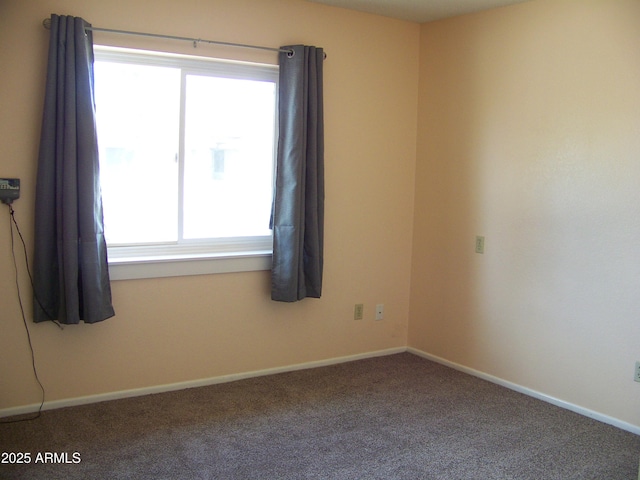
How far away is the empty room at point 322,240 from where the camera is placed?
3012mm

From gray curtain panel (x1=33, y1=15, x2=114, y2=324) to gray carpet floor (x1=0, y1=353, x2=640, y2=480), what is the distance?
1.97 feet

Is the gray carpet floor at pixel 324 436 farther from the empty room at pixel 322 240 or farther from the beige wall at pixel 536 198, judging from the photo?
the beige wall at pixel 536 198

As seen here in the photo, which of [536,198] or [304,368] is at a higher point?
[536,198]

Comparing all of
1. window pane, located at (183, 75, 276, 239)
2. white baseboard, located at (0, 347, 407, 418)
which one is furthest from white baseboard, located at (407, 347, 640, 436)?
window pane, located at (183, 75, 276, 239)

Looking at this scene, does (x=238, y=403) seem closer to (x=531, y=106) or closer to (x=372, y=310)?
(x=372, y=310)

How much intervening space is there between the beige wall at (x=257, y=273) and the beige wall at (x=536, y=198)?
0.26 metres

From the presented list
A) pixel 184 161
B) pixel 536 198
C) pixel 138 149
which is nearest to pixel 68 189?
pixel 138 149

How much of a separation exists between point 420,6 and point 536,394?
8.30 ft

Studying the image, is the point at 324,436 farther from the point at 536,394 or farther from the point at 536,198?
the point at 536,198

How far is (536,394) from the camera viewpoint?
365 centimetres

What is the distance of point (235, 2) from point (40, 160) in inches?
57.3

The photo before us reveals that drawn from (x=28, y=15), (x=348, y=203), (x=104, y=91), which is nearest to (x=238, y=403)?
(x=348, y=203)

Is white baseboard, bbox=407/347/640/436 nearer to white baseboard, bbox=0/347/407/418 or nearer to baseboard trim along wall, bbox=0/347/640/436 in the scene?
baseboard trim along wall, bbox=0/347/640/436

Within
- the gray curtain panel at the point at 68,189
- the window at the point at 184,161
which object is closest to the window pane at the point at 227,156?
the window at the point at 184,161
